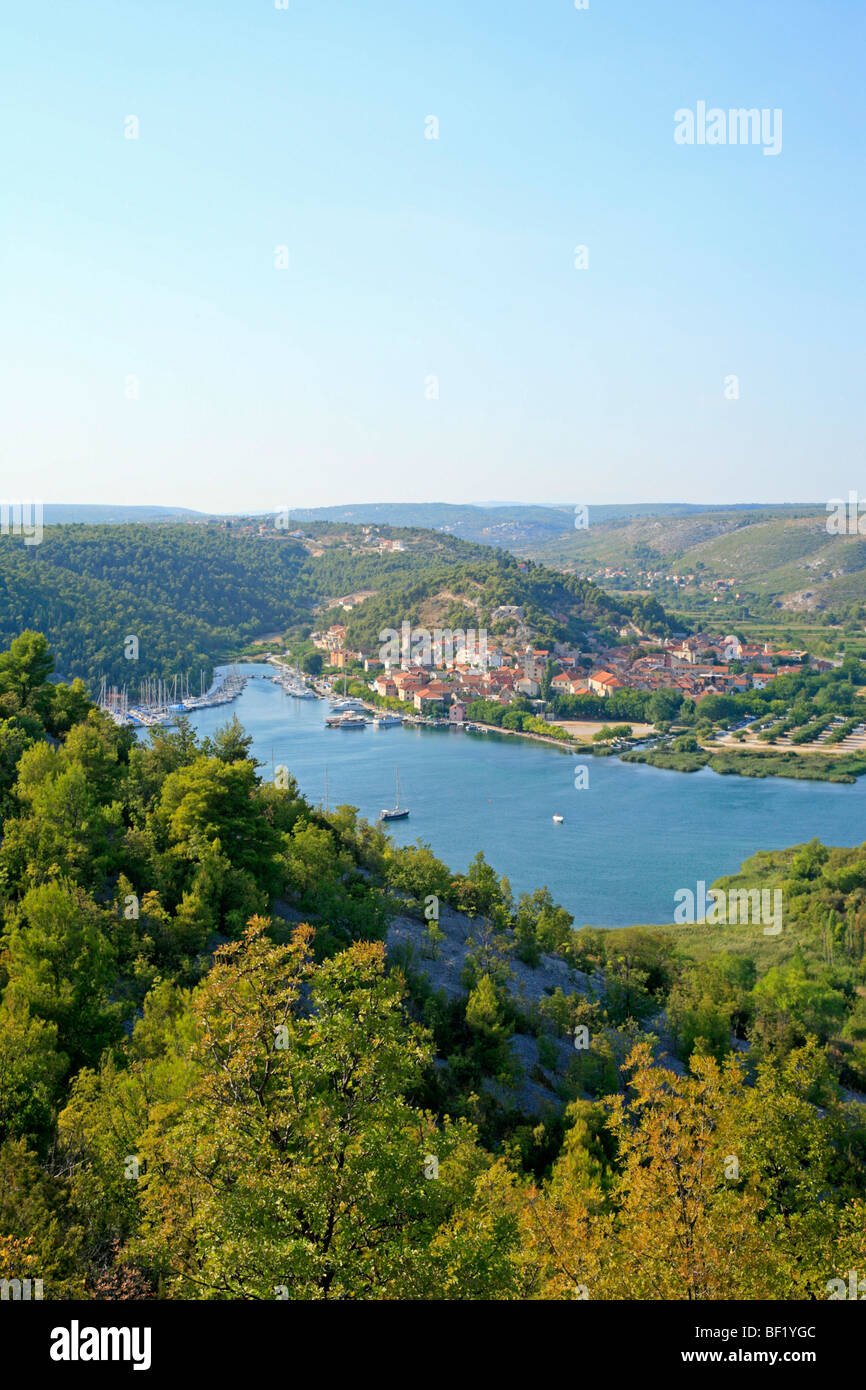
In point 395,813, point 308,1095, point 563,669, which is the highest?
point 308,1095

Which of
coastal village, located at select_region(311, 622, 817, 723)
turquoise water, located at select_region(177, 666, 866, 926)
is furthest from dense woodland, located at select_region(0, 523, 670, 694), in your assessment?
turquoise water, located at select_region(177, 666, 866, 926)

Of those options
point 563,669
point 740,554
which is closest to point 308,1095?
point 563,669

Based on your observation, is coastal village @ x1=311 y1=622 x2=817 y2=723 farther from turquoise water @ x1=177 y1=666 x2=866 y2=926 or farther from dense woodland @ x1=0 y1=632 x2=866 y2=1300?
dense woodland @ x1=0 y1=632 x2=866 y2=1300

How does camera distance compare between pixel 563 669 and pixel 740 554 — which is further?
pixel 740 554

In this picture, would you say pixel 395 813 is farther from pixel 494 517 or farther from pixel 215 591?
pixel 494 517

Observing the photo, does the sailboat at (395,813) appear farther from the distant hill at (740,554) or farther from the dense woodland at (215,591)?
the distant hill at (740,554)

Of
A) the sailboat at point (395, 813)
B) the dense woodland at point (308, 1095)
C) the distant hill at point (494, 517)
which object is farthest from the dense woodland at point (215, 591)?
the distant hill at point (494, 517)
